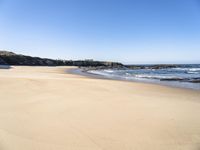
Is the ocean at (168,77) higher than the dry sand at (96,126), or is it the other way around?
the dry sand at (96,126)

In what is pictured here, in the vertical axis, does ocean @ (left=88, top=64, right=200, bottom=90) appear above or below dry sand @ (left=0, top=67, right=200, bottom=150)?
below

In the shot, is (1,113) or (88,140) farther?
(1,113)

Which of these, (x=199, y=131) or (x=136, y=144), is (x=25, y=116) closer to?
(x=136, y=144)

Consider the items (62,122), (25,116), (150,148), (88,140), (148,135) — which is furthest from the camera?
(25,116)

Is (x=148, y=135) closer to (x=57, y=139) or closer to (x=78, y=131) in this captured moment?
(x=78, y=131)

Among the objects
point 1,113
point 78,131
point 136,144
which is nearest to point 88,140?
point 78,131

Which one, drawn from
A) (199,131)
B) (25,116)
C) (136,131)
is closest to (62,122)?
(25,116)

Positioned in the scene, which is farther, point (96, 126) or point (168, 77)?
point (168, 77)

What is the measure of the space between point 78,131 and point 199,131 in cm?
233

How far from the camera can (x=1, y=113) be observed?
432 cm

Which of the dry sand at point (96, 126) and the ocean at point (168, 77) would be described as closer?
the dry sand at point (96, 126)

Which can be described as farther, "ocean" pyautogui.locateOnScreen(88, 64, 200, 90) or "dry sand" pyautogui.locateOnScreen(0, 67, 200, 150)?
"ocean" pyautogui.locateOnScreen(88, 64, 200, 90)

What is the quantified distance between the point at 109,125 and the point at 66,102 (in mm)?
2235

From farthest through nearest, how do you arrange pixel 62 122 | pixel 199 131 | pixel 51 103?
1. pixel 51 103
2. pixel 62 122
3. pixel 199 131
